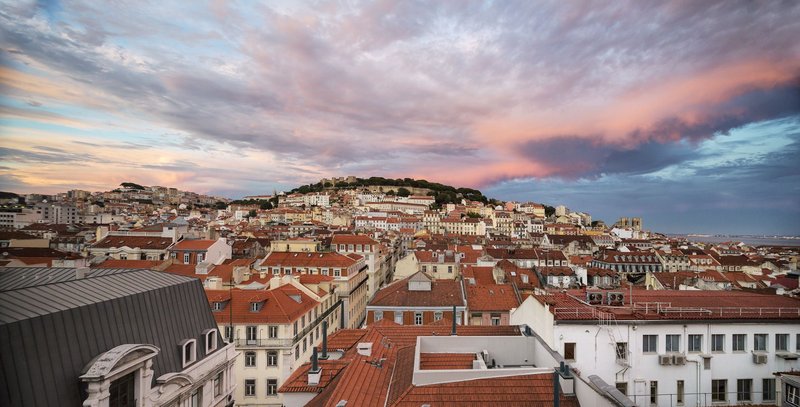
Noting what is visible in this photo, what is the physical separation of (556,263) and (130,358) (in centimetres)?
6270

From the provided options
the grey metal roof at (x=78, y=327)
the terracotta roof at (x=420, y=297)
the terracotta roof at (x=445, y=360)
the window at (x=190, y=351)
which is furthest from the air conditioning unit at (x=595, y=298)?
the grey metal roof at (x=78, y=327)

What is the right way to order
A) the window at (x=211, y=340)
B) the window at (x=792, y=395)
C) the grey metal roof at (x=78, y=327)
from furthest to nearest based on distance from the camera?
the window at (x=211, y=340) → the window at (x=792, y=395) → the grey metal roof at (x=78, y=327)

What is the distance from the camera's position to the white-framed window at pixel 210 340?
14496mm

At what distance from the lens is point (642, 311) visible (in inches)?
591

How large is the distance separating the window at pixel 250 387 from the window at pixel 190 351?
12.3 meters

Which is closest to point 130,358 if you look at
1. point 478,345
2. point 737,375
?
point 478,345

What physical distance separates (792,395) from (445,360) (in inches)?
400

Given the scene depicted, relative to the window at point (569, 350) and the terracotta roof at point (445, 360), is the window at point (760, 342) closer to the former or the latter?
the window at point (569, 350)

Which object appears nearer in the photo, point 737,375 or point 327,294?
point 737,375

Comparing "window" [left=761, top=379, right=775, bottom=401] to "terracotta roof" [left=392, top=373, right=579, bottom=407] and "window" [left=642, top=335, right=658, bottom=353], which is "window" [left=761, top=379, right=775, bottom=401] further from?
"terracotta roof" [left=392, top=373, right=579, bottom=407]

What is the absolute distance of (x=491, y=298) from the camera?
108 ft

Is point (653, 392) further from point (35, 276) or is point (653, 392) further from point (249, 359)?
point (249, 359)

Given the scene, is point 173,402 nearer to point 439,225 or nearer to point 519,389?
point 519,389

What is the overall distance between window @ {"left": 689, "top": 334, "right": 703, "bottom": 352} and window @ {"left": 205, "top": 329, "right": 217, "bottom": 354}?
1708 cm
